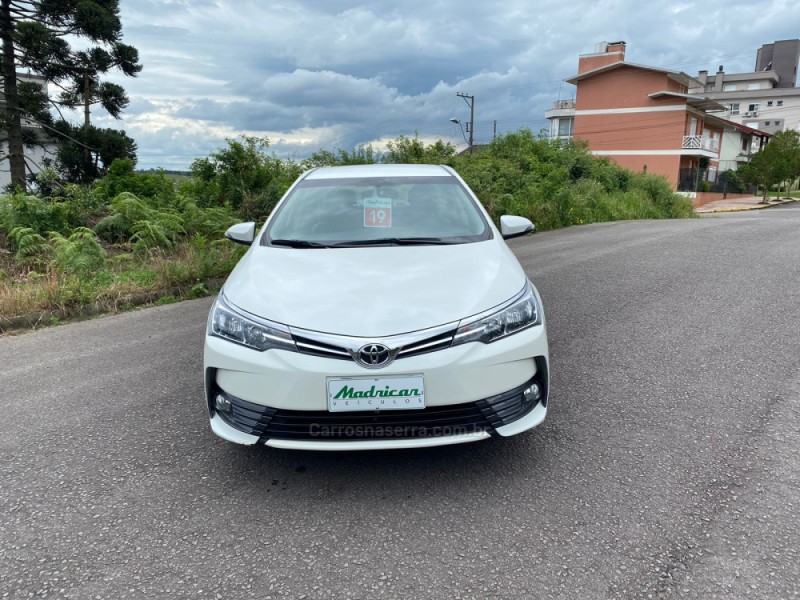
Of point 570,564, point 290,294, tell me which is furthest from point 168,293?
point 570,564

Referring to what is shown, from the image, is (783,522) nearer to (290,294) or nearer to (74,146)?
(290,294)

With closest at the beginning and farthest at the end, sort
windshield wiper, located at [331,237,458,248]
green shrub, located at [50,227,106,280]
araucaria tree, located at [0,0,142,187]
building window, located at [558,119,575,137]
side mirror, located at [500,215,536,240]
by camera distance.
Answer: windshield wiper, located at [331,237,458,248]
side mirror, located at [500,215,536,240]
green shrub, located at [50,227,106,280]
araucaria tree, located at [0,0,142,187]
building window, located at [558,119,575,137]

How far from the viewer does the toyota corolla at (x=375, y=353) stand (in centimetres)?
236

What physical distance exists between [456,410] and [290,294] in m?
1.00

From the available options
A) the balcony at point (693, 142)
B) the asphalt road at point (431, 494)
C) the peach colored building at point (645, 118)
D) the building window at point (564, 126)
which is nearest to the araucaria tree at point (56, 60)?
the asphalt road at point (431, 494)

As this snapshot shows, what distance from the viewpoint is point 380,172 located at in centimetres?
432

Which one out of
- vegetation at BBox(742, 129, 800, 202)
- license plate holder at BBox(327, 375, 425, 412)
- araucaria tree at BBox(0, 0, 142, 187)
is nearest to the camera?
license plate holder at BBox(327, 375, 425, 412)

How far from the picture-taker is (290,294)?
269 centimetres

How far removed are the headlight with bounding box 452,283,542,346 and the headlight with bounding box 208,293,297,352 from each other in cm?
79

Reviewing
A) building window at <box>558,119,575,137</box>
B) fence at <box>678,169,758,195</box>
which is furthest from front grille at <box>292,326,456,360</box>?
building window at <box>558,119,575,137</box>

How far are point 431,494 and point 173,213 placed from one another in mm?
8050

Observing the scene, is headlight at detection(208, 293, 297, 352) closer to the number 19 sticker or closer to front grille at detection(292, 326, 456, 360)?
front grille at detection(292, 326, 456, 360)

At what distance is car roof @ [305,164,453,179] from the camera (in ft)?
14.0

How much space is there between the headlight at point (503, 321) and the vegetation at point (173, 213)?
510cm
